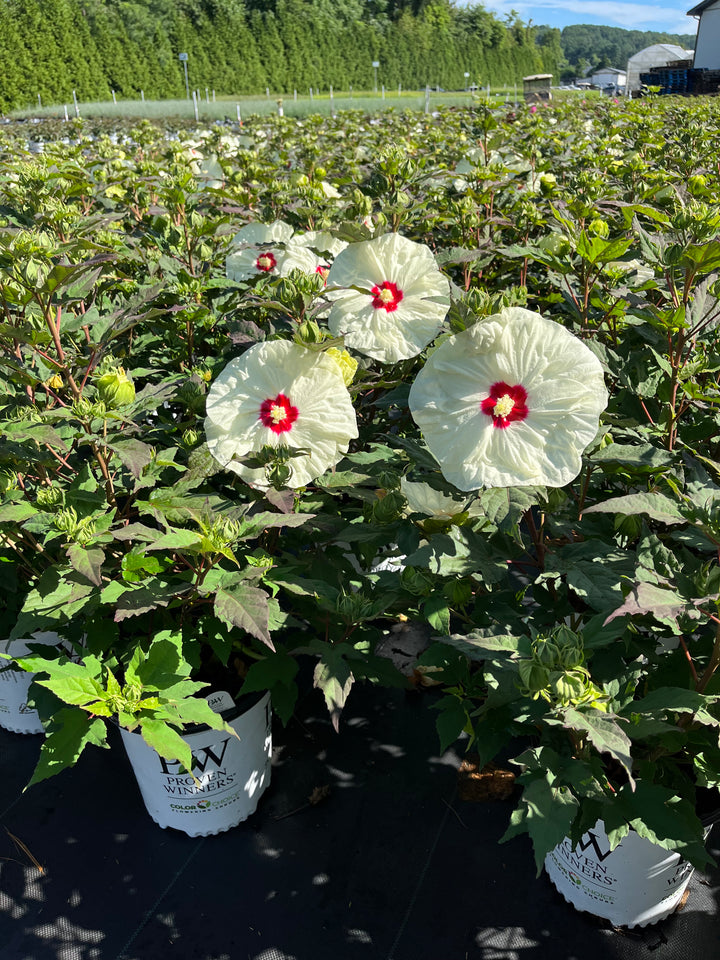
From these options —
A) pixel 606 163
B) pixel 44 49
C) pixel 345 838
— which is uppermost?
pixel 44 49

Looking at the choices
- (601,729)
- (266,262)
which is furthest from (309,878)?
(266,262)

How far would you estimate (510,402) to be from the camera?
3.91 ft

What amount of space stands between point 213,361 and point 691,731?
145cm

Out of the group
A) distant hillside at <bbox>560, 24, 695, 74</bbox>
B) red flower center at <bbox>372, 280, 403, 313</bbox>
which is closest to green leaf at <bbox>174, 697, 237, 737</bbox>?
red flower center at <bbox>372, 280, 403, 313</bbox>

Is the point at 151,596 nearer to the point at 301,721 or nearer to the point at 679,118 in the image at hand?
the point at 301,721

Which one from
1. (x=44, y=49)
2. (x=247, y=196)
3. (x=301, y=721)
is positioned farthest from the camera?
(x=44, y=49)

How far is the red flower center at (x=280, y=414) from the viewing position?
4.75ft

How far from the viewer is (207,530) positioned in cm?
127

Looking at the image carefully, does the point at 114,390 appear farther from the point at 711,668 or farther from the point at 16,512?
the point at 711,668

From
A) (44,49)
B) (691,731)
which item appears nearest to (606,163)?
(691,731)

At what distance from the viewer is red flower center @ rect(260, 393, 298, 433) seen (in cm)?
145

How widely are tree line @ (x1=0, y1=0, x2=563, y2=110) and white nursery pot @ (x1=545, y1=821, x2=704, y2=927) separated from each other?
25.9m

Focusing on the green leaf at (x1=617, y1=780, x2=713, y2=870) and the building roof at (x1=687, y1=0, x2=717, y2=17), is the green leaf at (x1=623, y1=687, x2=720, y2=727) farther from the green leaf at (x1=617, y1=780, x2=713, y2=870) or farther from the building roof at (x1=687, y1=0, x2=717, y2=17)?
the building roof at (x1=687, y1=0, x2=717, y2=17)

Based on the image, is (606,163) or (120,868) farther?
(606,163)
